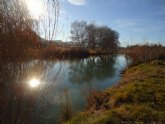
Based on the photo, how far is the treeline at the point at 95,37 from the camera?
201ft

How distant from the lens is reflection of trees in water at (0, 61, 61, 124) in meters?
2.96

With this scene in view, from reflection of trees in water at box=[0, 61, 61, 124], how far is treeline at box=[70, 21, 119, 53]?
55544 mm

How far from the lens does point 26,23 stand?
3.25m

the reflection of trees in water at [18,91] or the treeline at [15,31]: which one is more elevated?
the treeline at [15,31]

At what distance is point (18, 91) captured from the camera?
3.03 metres

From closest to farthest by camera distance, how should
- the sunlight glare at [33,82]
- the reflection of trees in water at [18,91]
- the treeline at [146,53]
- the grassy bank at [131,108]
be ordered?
the reflection of trees in water at [18,91]
the sunlight glare at [33,82]
the grassy bank at [131,108]
the treeline at [146,53]

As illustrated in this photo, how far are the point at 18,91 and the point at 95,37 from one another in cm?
6099

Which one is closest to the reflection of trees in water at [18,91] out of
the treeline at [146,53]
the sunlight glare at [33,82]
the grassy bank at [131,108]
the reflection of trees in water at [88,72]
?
the sunlight glare at [33,82]

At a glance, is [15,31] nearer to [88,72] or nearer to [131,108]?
[131,108]

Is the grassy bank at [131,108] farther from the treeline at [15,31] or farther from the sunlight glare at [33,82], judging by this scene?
the treeline at [15,31]

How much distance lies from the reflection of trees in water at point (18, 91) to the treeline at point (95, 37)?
55.5m

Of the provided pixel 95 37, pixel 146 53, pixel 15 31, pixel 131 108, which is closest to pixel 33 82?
pixel 15 31

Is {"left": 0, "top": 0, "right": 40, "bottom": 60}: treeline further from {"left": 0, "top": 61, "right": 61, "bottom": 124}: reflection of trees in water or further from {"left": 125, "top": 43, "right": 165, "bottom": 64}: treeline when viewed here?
{"left": 125, "top": 43, "right": 165, "bottom": 64}: treeline

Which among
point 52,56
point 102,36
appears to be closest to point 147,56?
point 52,56
